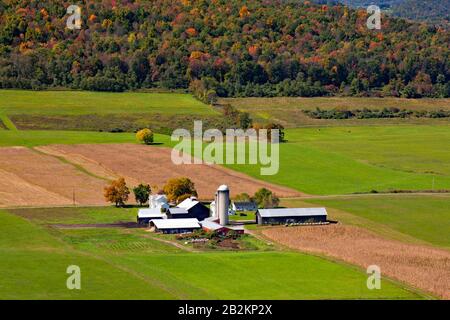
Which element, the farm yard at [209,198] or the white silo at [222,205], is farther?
the white silo at [222,205]

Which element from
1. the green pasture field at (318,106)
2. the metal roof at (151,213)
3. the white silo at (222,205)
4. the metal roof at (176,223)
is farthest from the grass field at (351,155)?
the metal roof at (176,223)

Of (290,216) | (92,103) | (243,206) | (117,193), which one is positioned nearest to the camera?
(290,216)

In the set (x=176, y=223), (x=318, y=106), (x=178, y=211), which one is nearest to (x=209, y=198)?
(x=178, y=211)

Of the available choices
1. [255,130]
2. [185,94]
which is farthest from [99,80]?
[255,130]

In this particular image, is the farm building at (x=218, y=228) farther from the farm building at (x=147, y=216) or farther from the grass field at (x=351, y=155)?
the grass field at (x=351, y=155)

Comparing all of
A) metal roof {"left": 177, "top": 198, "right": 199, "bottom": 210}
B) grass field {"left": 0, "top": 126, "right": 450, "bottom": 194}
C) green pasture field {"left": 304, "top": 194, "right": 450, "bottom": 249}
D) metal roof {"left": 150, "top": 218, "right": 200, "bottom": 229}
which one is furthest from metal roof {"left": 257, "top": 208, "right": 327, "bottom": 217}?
grass field {"left": 0, "top": 126, "right": 450, "bottom": 194}

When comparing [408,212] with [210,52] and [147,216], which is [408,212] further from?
[210,52]

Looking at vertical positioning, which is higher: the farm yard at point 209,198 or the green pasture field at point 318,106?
the green pasture field at point 318,106

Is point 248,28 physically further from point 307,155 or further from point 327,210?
point 327,210
